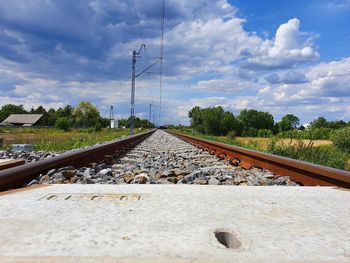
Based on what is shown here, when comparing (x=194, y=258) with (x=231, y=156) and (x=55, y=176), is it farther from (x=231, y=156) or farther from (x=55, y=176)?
(x=231, y=156)

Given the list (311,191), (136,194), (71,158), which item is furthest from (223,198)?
(71,158)

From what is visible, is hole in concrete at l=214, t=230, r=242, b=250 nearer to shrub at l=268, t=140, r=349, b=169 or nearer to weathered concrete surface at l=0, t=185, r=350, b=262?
weathered concrete surface at l=0, t=185, r=350, b=262

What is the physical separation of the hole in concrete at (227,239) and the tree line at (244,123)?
213ft

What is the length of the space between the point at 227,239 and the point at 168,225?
405mm

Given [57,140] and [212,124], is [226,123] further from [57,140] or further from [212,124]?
[57,140]

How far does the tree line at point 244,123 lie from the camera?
90169 mm

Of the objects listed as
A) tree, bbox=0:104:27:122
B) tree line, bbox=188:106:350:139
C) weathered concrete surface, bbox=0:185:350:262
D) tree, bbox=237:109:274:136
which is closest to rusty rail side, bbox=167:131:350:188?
weathered concrete surface, bbox=0:185:350:262

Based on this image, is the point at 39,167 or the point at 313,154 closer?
the point at 39,167

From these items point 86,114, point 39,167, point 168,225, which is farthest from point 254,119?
point 168,225

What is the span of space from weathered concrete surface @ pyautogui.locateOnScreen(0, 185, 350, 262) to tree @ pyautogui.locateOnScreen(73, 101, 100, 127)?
406 ft

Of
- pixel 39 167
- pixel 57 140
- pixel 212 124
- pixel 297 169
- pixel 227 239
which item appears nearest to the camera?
pixel 227 239

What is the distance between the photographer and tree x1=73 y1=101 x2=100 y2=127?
125975 millimetres

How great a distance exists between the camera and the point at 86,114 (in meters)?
128

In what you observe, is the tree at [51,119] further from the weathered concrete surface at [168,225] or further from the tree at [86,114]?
the weathered concrete surface at [168,225]
